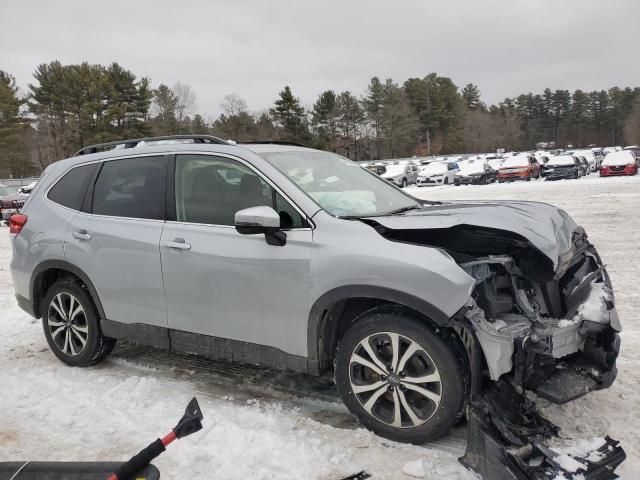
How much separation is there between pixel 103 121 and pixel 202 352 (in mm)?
55176

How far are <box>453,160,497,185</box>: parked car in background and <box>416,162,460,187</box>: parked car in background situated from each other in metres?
0.79

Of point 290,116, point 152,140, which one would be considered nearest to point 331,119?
point 290,116

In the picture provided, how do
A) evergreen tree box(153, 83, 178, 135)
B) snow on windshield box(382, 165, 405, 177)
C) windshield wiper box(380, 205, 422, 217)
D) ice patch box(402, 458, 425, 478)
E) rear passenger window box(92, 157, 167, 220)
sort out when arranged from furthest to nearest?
evergreen tree box(153, 83, 178, 135), snow on windshield box(382, 165, 405, 177), rear passenger window box(92, 157, 167, 220), windshield wiper box(380, 205, 422, 217), ice patch box(402, 458, 425, 478)

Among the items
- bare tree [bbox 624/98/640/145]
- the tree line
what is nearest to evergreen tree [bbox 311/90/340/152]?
the tree line

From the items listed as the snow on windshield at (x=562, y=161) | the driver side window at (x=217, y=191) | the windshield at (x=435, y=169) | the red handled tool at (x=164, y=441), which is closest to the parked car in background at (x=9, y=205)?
the driver side window at (x=217, y=191)

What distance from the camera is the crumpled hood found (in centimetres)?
306

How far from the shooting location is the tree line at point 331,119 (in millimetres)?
53531

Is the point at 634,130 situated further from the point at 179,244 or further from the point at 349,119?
the point at 179,244

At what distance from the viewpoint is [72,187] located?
15.1ft

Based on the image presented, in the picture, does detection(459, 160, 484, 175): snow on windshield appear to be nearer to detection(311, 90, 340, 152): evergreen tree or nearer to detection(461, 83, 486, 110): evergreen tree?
detection(311, 90, 340, 152): evergreen tree

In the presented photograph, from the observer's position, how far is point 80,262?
169 inches

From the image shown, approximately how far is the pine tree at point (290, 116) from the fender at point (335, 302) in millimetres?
62970

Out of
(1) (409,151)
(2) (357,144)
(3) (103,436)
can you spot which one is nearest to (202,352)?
(3) (103,436)

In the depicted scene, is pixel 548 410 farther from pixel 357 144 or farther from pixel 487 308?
pixel 357 144
